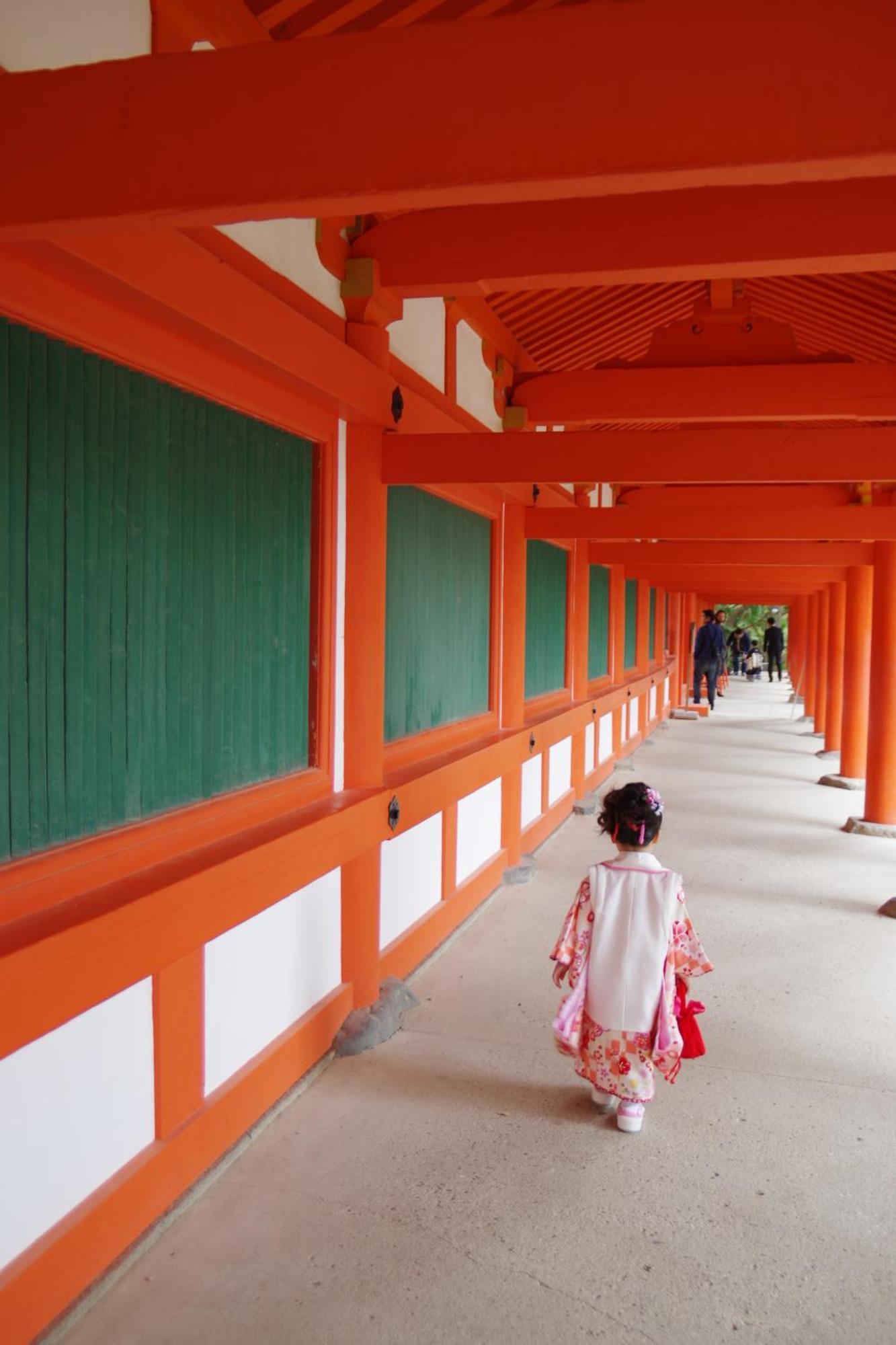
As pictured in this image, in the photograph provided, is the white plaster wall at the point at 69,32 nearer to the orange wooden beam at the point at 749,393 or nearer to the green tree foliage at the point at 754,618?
the orange wooden beam at the point at 749,393

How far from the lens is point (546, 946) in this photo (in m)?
5.06

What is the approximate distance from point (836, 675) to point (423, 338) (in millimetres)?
9922

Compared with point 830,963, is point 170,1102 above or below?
above

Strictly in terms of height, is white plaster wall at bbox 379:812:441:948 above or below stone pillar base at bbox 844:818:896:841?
above

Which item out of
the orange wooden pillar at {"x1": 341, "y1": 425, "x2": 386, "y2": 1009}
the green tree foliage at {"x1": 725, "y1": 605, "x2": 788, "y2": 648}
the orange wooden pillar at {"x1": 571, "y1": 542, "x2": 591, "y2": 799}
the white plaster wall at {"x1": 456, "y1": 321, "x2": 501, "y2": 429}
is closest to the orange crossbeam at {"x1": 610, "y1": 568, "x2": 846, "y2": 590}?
the orange wooden pillar at {"x1": 571, "y1": 542, "x2": 591, "y2": 799}

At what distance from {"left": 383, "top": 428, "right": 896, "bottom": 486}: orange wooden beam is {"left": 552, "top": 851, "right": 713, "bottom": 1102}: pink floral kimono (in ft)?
4.79

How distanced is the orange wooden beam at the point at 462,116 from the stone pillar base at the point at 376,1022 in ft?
9.79

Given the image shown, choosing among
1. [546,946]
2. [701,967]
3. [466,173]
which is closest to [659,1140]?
[701,967]

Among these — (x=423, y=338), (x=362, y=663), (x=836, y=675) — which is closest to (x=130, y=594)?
(x=362, y=663)

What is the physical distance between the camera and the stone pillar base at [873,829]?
7797 millimetres

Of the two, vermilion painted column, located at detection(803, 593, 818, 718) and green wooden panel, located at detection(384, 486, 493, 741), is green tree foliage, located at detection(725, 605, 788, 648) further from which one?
green wooden panel, located at detection(384, 486, 493, 741)

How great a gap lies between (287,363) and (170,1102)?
2.10 meters

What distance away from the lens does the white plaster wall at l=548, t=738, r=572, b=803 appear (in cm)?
800

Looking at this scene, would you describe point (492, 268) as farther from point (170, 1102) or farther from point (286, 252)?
point (170, 1102)
